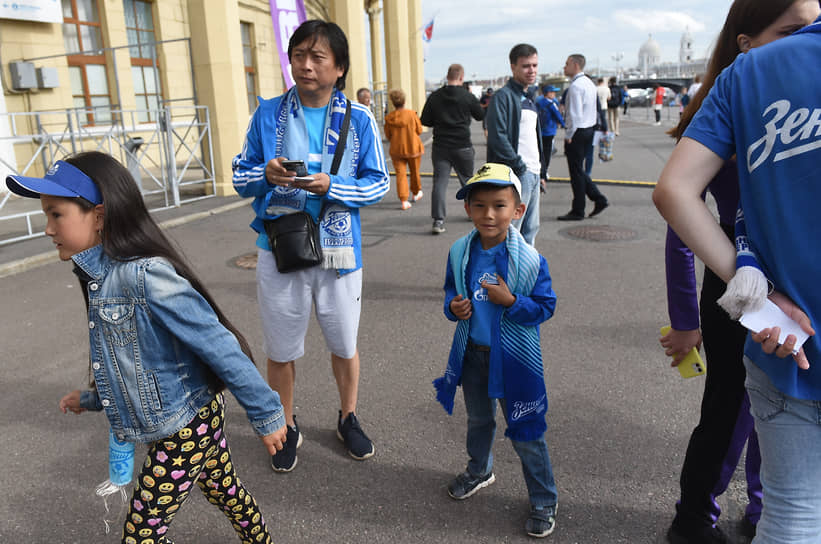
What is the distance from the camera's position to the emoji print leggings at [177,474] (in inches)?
78.5

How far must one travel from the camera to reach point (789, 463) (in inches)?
57.9

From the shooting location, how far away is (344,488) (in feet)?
9.70

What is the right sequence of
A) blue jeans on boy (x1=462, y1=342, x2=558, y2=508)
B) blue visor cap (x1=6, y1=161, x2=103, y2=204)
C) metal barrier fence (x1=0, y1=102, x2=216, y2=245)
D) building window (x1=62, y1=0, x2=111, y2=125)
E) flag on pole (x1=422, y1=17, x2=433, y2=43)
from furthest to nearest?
flag on pole (x1=422, y1=17, x2=433, y2=43)
building window (x1=62, y1=0, x2=111, y2=125)
metal barrier fence (x1=0, y1=102, x2=216, y2=245)
blue jeans on boy (x1=462, y1=342, x2=558, y2=508)
blue visor cap (x1=6, y1=161, x2=103, y2=204)

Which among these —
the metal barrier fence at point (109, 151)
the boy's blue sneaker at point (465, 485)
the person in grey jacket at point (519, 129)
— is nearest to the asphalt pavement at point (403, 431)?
the boy's blue sneaker at point (465, 485)

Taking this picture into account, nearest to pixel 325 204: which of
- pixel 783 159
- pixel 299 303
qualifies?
pixel 299 303

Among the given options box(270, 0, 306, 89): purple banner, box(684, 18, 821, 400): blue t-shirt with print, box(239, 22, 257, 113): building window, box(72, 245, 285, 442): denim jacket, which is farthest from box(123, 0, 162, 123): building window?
box(684, 18, 821, 400): blue t-shirt with print

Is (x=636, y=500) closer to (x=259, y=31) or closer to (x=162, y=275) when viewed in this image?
(x=162, y=275)

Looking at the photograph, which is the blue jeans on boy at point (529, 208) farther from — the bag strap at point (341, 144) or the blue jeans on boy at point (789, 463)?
the blue jeans on boy at point (789, 463)

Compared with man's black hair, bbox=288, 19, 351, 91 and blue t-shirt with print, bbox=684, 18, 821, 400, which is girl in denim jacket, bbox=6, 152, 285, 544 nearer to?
man's black hair, bbox=288, 19, 351, 91

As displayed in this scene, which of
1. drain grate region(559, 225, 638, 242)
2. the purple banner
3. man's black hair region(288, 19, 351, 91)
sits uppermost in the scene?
the purple banner

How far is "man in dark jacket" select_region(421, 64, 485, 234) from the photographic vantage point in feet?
27.0

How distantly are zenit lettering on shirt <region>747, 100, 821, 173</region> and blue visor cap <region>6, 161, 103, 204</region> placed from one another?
179cm

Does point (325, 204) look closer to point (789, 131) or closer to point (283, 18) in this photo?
point (789, 131)

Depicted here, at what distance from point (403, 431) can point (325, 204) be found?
4.33ft
